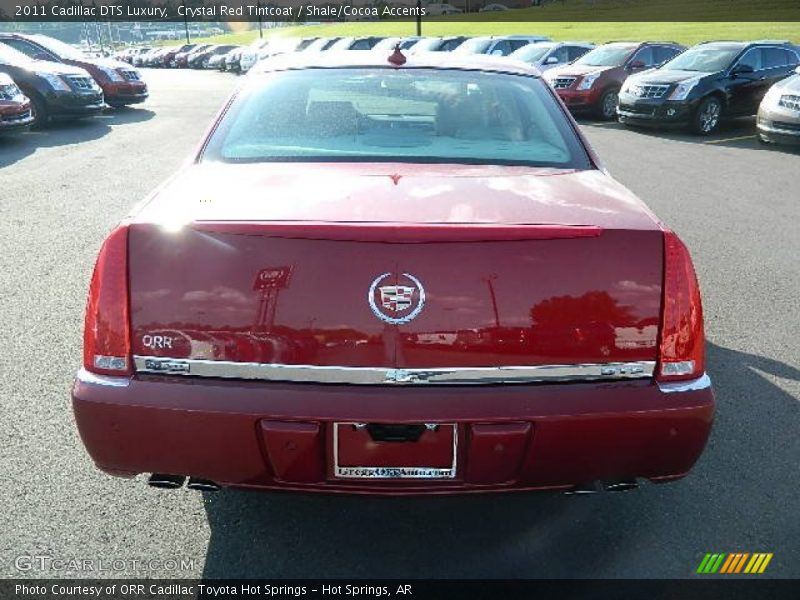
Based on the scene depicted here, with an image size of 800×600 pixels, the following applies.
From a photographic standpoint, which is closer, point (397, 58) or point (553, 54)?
point (397, 58)

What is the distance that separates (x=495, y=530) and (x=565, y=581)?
33cm

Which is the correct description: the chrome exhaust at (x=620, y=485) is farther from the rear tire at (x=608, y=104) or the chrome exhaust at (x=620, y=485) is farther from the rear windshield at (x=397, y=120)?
the rear tire at (x=608, y=104)

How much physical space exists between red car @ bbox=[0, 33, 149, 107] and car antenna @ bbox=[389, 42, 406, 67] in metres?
14.4

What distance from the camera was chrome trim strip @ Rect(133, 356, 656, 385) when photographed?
2.03 m

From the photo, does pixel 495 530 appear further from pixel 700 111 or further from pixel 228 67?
pixel 228 67

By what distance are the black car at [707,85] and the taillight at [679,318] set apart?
1206 centimetres

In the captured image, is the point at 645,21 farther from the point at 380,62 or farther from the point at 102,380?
the point at 102,380

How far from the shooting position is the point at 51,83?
1343 centimetres

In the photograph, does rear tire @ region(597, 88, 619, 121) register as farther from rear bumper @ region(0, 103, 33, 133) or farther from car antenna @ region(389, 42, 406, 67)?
car antenna @ region(389, 42, 406, 67)

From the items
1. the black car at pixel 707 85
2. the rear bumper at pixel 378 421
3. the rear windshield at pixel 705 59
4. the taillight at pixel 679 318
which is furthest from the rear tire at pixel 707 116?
the rear bumper at pixel 378 421

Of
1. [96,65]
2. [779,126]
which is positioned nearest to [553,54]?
[779,126]

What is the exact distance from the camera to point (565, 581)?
2.36 metres

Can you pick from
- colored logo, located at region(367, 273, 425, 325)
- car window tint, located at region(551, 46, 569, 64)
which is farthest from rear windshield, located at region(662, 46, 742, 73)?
colored logo, located at region(367, 273, 425, 325)

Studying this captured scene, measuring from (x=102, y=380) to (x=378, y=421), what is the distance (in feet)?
2.74
